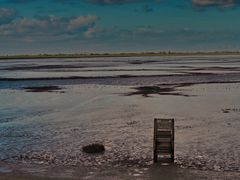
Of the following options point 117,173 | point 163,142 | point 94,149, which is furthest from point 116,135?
point 117,173

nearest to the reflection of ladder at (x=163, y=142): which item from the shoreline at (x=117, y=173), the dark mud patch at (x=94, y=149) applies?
the shoreline at (x=117, y=173)

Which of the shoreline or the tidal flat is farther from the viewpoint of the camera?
the tidal flat

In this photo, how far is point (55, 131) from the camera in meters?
22.1

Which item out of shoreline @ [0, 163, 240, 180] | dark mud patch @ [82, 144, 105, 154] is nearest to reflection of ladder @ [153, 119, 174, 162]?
shoreline @ [0, 163, 240, 180]

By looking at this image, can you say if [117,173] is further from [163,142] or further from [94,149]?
[94,149]

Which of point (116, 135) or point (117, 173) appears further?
point (116, 135)

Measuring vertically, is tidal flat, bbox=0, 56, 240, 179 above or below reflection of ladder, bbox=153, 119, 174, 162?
below

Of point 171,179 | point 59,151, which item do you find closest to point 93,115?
point 59,151

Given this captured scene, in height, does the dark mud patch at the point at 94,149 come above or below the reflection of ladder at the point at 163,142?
below

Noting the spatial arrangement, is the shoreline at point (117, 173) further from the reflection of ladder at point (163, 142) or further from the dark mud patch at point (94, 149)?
the dark mud patch at point (94, 149)

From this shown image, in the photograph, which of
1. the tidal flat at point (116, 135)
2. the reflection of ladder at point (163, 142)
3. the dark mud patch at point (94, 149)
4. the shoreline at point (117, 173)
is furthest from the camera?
the dark mud patch at point (94, 149)

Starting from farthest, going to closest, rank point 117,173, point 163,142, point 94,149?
point 94,149
point 163,142
point 117,173

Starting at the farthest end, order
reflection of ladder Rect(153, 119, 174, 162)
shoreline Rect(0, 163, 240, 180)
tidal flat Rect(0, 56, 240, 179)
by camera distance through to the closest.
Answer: reflection of ladder Rect(153, 119, 174, 162), tidal flat Rect(0, 56, 240, 179), shoreline Rect(0, 163, 240, 180)

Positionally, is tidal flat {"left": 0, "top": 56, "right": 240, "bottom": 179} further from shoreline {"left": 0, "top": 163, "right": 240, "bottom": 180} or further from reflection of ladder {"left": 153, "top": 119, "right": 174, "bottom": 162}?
reflection of ladder {"left": 153, "top": 119, "right": 174, "bottom": 162}
